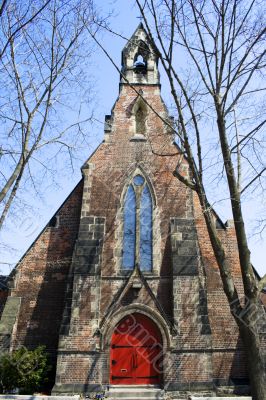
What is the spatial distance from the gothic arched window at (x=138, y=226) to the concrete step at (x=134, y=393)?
3.77m

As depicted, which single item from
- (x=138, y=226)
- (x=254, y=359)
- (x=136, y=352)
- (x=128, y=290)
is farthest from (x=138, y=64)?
(x=254, y=359)

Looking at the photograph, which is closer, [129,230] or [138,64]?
[129,230]

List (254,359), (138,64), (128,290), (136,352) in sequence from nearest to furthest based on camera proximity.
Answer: (254,359) → (136,352) → (128,290) → (138,64)

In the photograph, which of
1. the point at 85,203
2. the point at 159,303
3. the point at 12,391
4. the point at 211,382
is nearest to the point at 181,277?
the point at 159,303

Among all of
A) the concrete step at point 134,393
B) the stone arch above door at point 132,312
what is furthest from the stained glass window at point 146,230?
the concrete step at point 134,393

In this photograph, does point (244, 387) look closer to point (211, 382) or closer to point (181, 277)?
point (211, 382)

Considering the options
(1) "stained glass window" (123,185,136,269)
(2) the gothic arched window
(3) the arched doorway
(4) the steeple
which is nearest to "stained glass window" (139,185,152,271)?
(2) the gothic arched window

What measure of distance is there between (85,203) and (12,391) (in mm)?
6550

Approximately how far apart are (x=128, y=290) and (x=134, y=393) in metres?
3.07

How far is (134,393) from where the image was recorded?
446 inches

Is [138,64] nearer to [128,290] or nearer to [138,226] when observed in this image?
[138,226]

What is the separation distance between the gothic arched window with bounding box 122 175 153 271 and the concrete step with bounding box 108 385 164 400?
12.4ft

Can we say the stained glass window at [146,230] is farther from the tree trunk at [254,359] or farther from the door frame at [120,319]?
the tree trunk at [254,359]

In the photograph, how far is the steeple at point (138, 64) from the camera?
18375 millimetres
